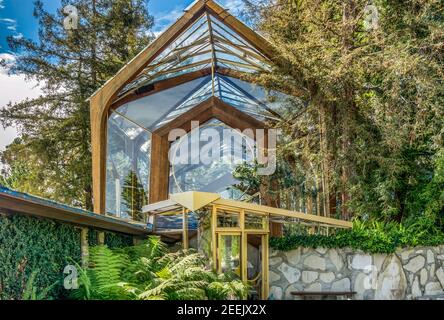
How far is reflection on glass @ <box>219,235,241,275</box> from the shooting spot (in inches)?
301

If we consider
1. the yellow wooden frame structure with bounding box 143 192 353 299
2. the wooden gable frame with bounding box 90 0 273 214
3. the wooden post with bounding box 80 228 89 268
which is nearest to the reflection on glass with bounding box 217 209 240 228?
the yellow wooden frame structure with bounding box 143 192 353 299

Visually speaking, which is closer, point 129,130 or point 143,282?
point 143,282

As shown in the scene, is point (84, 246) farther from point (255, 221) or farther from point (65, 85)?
point (65, 85)

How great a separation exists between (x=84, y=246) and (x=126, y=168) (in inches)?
194

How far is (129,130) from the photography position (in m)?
12.0

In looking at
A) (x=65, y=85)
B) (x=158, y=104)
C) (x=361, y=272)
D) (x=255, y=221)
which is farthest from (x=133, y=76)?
(x=65, y=85)

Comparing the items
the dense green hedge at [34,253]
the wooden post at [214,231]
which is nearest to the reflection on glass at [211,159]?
the wooden post at [214,231]

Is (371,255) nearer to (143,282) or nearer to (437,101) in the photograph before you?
(437,101)

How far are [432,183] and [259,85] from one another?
4760 mm

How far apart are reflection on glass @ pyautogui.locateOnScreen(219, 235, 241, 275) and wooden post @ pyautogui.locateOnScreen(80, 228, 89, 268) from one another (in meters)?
2.27

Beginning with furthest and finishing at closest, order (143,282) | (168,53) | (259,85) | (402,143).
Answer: (259,85)
(168,53)
(402,143)
(143,282)

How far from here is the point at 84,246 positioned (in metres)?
6.97
